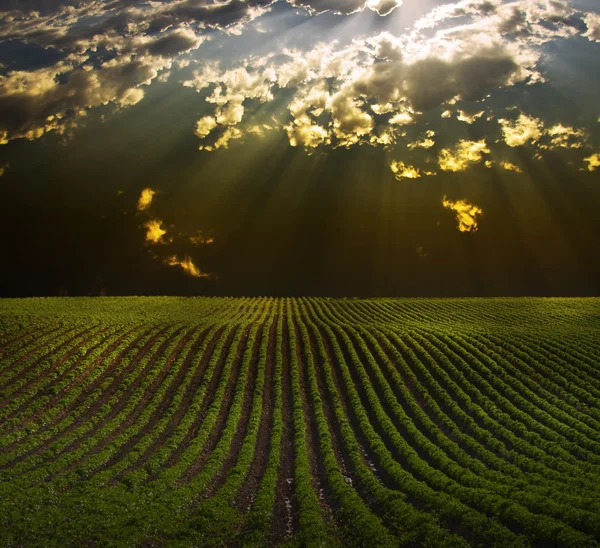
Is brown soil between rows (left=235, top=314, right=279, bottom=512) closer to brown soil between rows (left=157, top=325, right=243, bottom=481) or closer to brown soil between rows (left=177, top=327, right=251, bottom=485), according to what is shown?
brown soil between rows (left=177, top=327, right=251, bottom=485)

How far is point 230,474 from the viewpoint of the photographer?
20641 mm

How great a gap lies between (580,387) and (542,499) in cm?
2151

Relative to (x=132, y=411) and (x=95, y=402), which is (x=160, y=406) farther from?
(x=95, y=402)

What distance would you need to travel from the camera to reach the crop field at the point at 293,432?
15898mm

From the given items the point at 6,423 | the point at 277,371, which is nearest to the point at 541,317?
the point at 277,371

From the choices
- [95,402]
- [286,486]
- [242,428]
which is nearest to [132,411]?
[95,402]

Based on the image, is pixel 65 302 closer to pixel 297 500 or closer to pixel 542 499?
pixel 297 500

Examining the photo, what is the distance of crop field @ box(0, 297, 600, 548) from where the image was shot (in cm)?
1590

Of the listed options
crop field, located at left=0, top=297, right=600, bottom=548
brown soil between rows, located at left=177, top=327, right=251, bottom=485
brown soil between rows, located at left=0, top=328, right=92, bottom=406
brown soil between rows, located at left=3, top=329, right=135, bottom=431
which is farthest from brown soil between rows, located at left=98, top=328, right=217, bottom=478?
brown soil between rows, located at left=0, top=328, right=92, bottom=406

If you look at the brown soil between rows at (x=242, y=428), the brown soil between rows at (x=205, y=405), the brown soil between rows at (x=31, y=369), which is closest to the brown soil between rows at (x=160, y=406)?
the brown soil between rows at (x=205, y=405)

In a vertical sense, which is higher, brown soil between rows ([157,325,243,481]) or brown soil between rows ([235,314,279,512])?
brown soil between rows ([157,325,243,481])

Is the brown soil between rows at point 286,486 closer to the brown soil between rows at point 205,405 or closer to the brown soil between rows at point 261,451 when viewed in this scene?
the brown soil between rows at point 261,451

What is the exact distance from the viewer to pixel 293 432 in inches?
1052

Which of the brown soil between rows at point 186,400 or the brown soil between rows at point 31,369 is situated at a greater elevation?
the brown soil between rows at point 31,369
